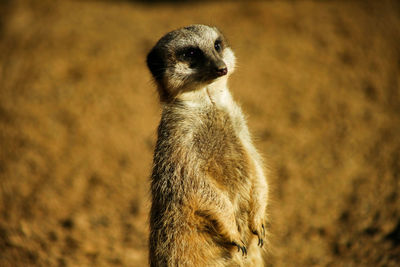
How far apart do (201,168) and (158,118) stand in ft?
9.86

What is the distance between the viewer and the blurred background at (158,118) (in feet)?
12.0

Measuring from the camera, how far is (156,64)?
249 cm

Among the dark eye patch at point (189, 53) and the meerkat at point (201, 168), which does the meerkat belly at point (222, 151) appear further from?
the dark eye patch at point (189, 53)

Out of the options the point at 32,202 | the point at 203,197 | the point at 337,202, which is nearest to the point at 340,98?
the point at 337,202

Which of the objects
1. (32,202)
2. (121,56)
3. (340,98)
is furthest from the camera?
(121,56)

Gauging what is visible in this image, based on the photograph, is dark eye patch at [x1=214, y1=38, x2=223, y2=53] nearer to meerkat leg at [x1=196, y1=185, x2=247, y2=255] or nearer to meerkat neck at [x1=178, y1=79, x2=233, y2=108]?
meerkat neck at [x1=178, y1=79, x2=233, y2=108]

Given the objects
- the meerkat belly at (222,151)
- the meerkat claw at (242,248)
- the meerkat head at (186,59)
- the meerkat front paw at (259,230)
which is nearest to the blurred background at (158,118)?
the meerkat front paw at (259,230)

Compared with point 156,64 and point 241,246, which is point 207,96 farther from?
point 241,246

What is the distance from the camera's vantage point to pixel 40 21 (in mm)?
7371

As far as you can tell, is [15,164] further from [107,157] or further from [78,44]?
[78,44]

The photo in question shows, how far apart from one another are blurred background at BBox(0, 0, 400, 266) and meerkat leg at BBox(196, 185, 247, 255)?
129cm

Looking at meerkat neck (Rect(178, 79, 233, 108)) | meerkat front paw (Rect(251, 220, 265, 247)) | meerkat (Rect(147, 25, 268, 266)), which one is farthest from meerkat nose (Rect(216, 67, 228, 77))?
meerkat front paw (Rect(251, 220, 265, 247))

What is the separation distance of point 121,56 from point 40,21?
222 centimetres

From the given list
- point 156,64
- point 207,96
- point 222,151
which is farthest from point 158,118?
point 222,151
